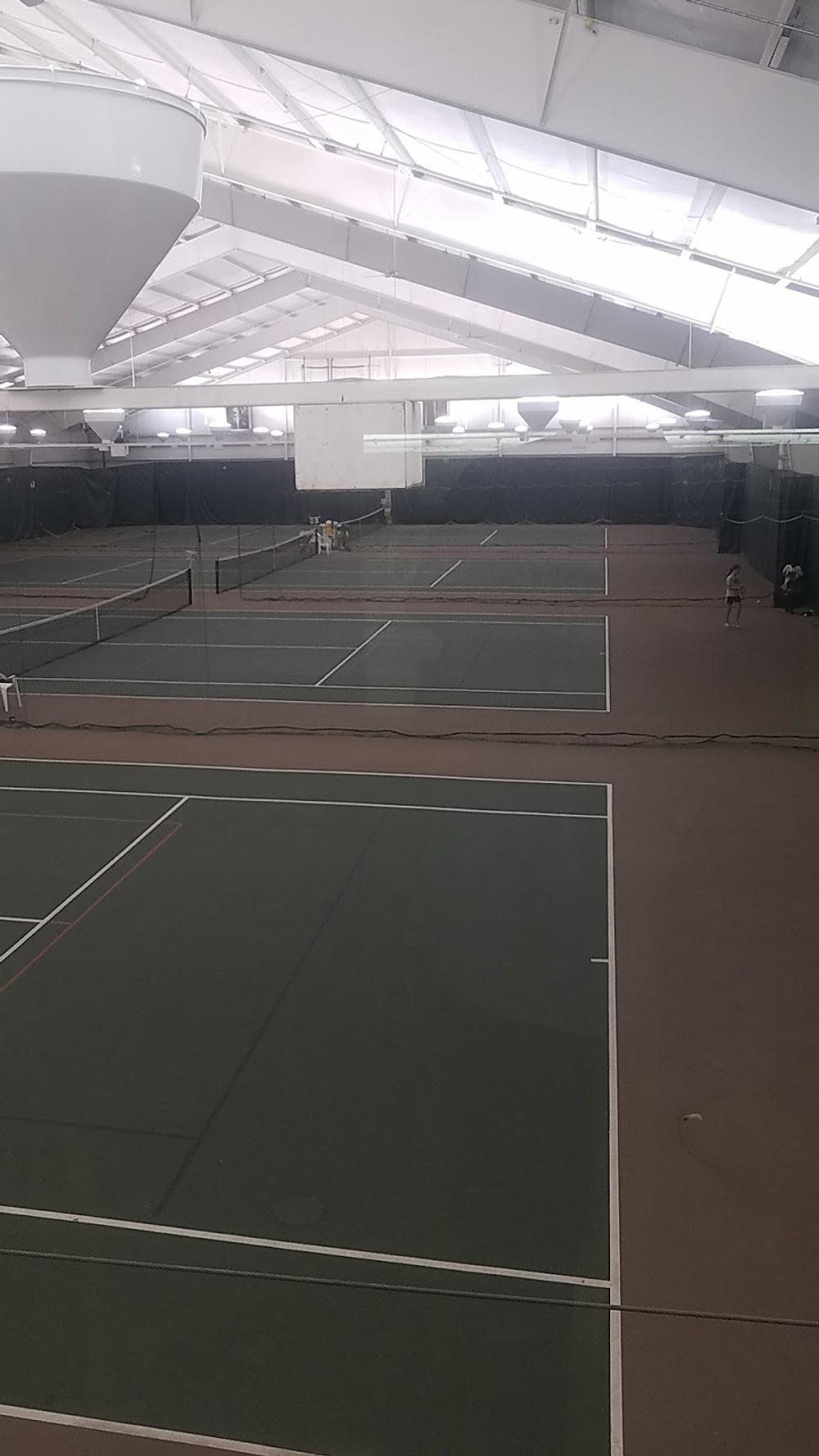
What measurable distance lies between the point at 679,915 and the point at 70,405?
5.26 meters

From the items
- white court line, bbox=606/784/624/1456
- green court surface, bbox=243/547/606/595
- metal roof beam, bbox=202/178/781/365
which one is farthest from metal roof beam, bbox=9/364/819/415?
metal roof beam, bbox=202/178/781/365

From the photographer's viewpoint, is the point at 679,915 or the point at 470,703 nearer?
the point at 679,915

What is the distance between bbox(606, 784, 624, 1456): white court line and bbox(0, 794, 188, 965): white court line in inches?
149

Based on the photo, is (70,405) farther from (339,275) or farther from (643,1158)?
(339,275)

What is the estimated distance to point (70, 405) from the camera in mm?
7355

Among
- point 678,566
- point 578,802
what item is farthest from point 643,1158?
point 678,566

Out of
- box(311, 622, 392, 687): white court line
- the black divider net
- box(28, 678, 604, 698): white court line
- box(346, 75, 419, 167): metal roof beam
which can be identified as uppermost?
box(346, 75, 419, 167): metal roof beam

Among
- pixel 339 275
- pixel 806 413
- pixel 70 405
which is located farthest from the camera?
pixel 339 275

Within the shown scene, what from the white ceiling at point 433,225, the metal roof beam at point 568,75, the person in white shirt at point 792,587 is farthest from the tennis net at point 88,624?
the metal roof beam at point 568,75

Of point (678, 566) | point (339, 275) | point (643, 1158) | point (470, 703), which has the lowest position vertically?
point (643, 1158)

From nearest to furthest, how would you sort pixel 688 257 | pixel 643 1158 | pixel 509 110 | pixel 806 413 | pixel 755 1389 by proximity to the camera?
1. pixel 755 1389
2. pixel 643 1158
3. pixel 509 110
4. pixel 806 413
5. pixel 688 257

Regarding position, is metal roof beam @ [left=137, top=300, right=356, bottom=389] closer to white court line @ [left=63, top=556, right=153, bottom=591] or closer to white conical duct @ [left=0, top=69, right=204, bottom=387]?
white court line @ [left=63, top=556, right=153, bottom=591]

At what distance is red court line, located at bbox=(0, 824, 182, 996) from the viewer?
7039mm

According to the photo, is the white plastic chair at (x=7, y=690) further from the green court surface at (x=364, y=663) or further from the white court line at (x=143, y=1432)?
the white court line at (x=143, y=1432)
